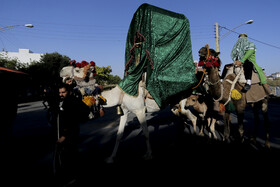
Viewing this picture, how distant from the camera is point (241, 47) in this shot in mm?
5359

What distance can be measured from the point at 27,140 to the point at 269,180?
8570mm

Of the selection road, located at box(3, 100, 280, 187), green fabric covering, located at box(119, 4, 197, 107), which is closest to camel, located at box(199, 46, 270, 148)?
green fabric covering, located at box(119, 4, 197, 107)

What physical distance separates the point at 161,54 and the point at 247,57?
8.95 ft

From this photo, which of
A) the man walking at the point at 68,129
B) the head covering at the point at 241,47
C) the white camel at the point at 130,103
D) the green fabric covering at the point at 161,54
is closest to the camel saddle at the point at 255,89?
the head covering at the point at 241,47

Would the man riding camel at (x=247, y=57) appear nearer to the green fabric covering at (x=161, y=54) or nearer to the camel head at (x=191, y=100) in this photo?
the green fabric covering at (x=161, y=54)

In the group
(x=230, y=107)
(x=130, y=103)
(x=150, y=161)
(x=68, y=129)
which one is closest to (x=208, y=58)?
(x=230, y=107)

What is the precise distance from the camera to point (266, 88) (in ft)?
18.3

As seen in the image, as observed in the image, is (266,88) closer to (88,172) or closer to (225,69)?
Result: (225,69)

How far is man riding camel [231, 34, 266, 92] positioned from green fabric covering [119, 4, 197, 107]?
5.38 feet

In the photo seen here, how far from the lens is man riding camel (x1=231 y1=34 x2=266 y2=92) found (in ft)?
16.8

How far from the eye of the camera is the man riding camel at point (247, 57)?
5129 mm

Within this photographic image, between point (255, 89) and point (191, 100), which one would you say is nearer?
point (255, 89)

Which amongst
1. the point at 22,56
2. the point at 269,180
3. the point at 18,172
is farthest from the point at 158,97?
the point at 22,56

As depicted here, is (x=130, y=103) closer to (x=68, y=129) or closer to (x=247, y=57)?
(x=68, y=129)
